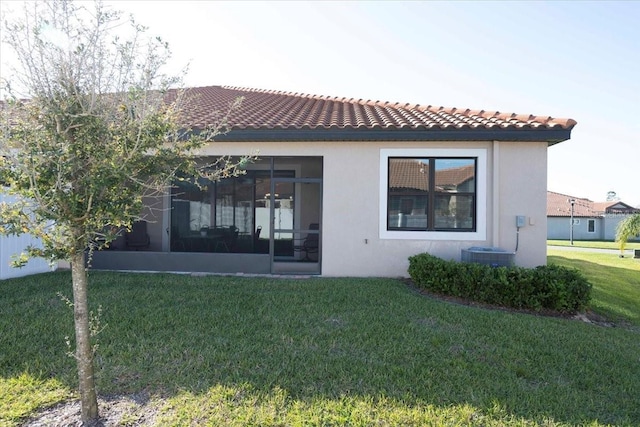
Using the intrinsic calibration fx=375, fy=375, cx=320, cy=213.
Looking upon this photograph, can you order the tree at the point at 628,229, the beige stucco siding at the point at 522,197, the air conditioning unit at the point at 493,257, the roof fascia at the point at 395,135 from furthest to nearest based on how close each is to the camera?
the tree at the point at 628,229 < the beige stucco siding at the point at 522,197 < the roof fascia at the point at 395,135 < the air conditioning unit at the point at 493,257

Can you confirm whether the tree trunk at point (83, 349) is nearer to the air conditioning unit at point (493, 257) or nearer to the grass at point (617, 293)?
the air conditioning unit at point (493, 257)

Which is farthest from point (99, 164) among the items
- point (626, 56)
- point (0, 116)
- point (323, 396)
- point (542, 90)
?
point (626, 56)

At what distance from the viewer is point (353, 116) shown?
994 cm

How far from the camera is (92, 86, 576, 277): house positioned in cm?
855

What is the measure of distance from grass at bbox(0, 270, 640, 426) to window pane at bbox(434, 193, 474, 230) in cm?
265

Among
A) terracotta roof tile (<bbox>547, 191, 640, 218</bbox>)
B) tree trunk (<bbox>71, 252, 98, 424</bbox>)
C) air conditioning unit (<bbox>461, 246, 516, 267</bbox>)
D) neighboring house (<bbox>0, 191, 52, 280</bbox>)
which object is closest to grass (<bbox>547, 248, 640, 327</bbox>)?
air conditioning unit (<bbox>461, 246, 516, 267</bbox>)

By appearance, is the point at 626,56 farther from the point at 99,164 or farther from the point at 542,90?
the point at 99,164

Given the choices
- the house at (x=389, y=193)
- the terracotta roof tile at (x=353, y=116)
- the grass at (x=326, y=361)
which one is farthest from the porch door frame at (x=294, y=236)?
the grass at (x=326, y=361)

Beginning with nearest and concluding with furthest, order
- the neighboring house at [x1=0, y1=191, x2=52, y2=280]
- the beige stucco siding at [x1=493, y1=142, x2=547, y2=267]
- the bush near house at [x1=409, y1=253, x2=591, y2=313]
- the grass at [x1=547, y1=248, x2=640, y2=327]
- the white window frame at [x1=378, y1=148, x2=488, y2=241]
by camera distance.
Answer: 1. the bush near house at [x1=409, y1=253, x2=591, y2=313]
2. the grass at [x1=547, y1=248, x2=640, y2=327]
3. the neighboring house at [x1=0, y1=191, x2=52, y2=280]
4. the beige stucco siding at [x1=493, y1=142, x2=547, y2=267]
5. the white window frame at [x1=378, y1=148, x2=488, y2=241]

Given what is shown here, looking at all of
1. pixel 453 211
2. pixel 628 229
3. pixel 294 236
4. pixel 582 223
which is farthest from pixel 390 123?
pixel 582 223

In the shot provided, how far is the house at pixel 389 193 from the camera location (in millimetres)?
8547

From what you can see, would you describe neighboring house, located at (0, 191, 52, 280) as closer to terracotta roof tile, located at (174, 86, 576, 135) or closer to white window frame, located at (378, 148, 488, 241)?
terracotta roof tile, located at (174, 86, 576, 135)

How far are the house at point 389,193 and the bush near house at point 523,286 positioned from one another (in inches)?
63.9

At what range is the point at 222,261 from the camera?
952 cm
